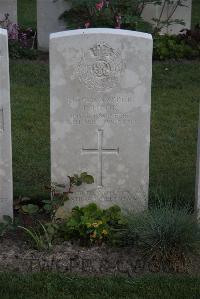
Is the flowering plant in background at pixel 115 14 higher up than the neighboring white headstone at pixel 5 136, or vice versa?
the flowering plant in background at pixel 115 14

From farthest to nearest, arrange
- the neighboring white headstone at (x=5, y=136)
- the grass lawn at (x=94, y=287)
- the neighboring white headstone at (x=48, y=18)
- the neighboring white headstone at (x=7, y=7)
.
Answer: the neighboring white headstone at (x=7, y=7) → the neighboring white headstone at (x=48, y=18) → the neighboring white headstone at (x=5, y=136) → the grass lawn at (x=94, y=287)

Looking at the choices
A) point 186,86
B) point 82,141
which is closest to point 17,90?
point 186,86

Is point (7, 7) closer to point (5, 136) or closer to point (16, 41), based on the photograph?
point (16, 41)

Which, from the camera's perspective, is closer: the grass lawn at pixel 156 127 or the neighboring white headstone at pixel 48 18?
the grass lawn at pixel 156 127

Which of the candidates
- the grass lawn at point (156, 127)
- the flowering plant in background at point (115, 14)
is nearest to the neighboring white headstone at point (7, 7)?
the flowering plant in background at point (115, 14)

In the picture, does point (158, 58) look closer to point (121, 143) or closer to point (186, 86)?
point (186, 86)

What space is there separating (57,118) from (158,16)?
23.0 ft

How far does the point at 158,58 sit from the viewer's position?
1172cm

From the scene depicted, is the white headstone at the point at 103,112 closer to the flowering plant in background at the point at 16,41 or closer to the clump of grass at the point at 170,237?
the clump of grass at the point at 170,237

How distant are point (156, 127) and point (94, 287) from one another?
4.01 meters

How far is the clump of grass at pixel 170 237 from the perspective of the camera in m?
5.48

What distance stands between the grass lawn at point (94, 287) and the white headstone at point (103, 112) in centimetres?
97

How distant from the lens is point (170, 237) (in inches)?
216

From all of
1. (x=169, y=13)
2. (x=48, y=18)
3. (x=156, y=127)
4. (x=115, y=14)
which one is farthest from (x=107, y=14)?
(x=156, y=127)
